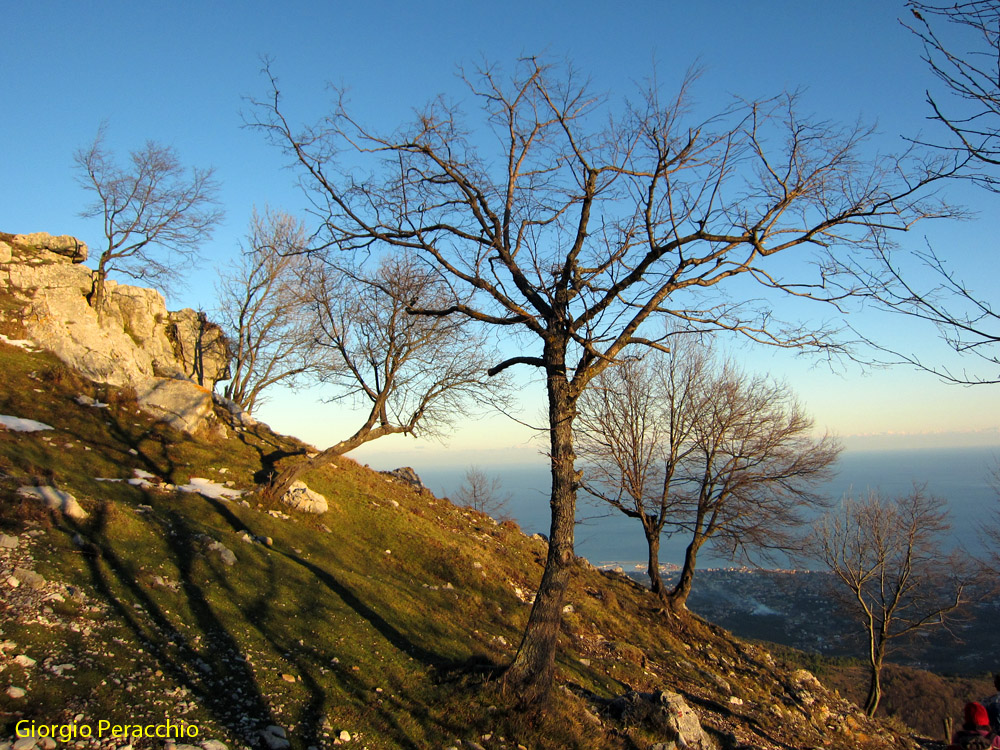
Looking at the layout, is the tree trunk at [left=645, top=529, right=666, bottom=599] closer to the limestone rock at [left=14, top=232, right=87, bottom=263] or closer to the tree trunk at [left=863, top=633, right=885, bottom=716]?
the tree trunk at [left=863, top=633, right=885, bottom=716]

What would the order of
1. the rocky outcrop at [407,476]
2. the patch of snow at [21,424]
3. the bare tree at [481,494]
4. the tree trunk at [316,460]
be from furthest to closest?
the bare tree at [481,494], the rocky outcrop at [407,476], the tree trunk at [316,460], the patch of snow at [21,424]

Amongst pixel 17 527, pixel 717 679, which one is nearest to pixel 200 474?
pixel 17 527

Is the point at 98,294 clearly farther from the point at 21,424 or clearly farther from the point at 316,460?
the point at 316,460

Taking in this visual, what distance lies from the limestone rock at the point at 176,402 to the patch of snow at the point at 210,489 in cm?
362

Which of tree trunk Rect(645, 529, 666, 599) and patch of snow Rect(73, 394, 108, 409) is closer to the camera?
patch of snow Rect(73, 394, 108, 409)

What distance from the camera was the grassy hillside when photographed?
5.30 meters

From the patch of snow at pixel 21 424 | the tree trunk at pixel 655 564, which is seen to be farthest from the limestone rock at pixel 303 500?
the tree trunk at pixel 655 564

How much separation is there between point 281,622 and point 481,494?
1631 inches

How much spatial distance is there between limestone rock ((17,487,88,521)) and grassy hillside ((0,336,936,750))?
190 millimetres

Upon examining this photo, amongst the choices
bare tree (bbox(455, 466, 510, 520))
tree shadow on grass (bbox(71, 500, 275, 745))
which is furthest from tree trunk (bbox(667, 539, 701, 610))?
bare tree (bbox(455, 466, 510, 520))

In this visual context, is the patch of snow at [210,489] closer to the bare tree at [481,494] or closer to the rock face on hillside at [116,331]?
the rock face on hillside at [116,331]

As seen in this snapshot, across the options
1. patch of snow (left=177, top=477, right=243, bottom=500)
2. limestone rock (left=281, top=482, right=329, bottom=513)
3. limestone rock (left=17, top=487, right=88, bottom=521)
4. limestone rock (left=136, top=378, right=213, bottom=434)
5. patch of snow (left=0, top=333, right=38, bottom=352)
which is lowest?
limestone rock (left=281, top=482, right=329, bottom=513)

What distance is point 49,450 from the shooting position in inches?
483

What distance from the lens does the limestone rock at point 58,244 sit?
848 inches
